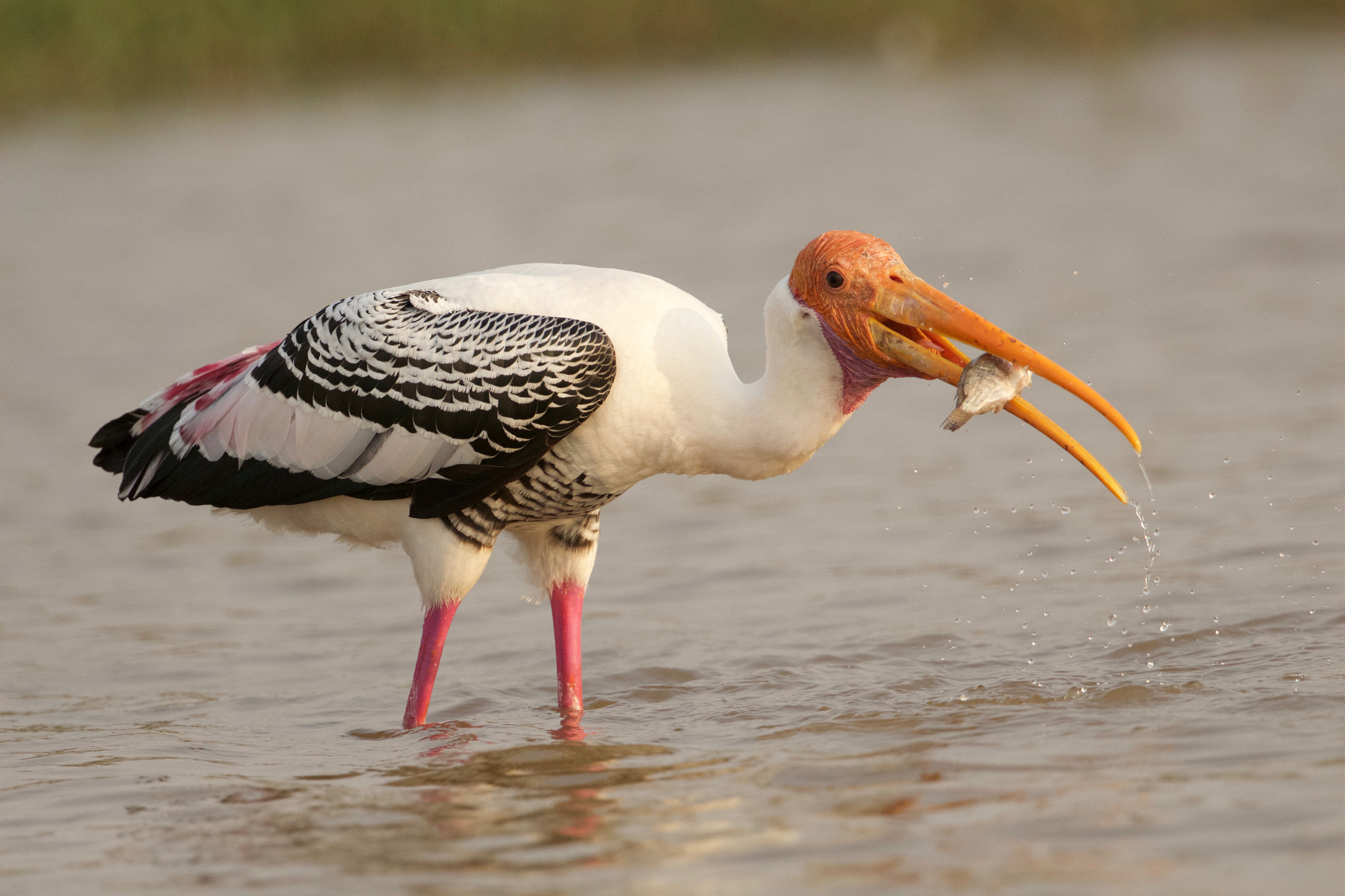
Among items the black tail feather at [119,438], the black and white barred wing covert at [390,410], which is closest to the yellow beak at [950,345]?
the black and white barred wing covert at [390,410]

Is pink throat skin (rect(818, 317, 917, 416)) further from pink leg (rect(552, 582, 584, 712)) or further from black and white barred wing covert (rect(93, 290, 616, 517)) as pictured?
pink leg (rect(552, 582, 584, 712))

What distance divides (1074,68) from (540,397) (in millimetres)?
21826

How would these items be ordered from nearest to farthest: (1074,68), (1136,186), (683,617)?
(683,617) < (1136,186) < (1074,68)

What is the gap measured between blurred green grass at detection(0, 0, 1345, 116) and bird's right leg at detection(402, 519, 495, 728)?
75.2 feet

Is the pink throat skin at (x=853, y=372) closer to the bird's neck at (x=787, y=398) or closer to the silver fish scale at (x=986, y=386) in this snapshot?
the bird's neck at (x=787, y=398)

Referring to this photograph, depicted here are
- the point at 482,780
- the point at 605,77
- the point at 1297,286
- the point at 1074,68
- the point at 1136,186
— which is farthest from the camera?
the point at 605,77

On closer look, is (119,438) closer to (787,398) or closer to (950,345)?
(787,398)

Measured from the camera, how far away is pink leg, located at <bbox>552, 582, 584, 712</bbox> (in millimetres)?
6520

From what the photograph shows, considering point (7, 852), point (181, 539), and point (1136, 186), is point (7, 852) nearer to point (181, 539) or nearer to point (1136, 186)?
point (181, 539)

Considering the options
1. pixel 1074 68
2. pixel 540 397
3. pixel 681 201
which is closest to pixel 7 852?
pixel 540 397

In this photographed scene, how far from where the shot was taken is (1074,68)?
25.8 m

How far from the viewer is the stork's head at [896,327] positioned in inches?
216

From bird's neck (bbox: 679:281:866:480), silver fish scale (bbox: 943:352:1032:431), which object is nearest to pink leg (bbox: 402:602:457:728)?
bird's neck (bbox: 679:281:866:480)

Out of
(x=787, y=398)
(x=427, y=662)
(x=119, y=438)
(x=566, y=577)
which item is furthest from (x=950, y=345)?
(x=119, y=438)
